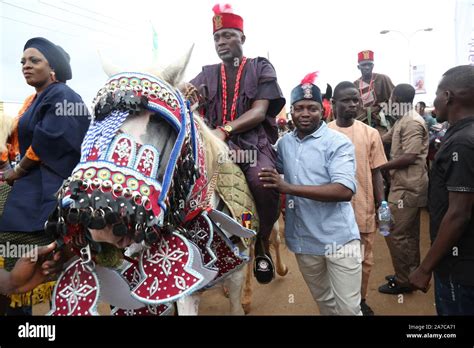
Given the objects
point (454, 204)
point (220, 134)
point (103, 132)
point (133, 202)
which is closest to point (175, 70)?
point (103, 132)

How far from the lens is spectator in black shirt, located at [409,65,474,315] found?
2029 mm

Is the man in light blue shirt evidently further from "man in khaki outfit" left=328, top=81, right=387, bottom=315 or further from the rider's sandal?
"man in khaki outfit" left=328, top=81, right=387, bottom=315

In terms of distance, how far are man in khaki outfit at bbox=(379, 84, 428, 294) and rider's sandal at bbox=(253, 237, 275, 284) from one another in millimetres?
1938

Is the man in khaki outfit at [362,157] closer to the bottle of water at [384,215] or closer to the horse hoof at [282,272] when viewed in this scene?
the bottle of water at [384,215]

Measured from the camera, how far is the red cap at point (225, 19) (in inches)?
113

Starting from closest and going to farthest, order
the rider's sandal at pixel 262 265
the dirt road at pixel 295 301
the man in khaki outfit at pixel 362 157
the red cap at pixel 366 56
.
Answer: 1. the rider's sandal at pixel 262 265
2. the man in khaki outfit at pixel 362 157
3. the dirt road at pixel 295 301
4. the red cap at pixel 366 56

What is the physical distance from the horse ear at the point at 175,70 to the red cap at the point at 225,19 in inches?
43.8

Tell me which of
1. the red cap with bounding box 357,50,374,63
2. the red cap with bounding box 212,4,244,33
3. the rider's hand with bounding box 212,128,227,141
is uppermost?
the red cap with bounding box 357,50,374,63

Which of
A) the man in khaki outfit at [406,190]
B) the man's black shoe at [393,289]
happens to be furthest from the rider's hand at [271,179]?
the man's black shoe at [393,289]

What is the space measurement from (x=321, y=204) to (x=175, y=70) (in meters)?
1.49

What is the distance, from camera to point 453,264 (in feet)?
7.07

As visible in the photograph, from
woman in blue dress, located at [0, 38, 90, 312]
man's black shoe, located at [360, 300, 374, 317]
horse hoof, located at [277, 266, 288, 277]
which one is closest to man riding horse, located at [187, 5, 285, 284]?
woman in blue dress, located at [0, 38, 90, 312]
